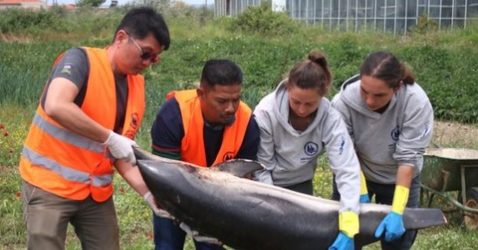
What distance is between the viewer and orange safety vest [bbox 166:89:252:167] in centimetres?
350

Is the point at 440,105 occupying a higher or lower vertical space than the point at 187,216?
lower

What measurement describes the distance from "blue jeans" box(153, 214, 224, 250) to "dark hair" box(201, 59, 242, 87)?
762mm

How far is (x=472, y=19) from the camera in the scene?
23188 millimetres

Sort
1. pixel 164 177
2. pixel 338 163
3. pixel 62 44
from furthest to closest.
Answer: pixel 62 44
pixel 338 163
pixel 164 177

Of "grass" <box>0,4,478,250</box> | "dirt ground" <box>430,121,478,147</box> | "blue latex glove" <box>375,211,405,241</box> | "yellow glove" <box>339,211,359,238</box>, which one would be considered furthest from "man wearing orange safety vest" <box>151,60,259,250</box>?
"dirt ground" <box>430,121,478,147</box>

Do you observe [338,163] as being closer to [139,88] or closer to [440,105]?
[139,88]

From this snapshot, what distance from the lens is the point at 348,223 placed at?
11.2 feet

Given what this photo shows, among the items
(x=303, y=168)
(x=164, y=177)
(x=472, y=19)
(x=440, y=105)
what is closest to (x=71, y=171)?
(x=164, y=177)

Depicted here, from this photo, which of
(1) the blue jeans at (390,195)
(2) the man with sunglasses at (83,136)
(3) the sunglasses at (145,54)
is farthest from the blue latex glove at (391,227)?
(3) the sunglasses at (145,54)

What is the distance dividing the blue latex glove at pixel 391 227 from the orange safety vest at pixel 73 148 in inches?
55.6

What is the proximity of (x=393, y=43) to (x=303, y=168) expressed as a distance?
761 inches

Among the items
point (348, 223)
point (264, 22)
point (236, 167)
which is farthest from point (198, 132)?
point (264, 22)

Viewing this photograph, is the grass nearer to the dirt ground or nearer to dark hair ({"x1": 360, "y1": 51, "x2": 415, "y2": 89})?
the dirt ground

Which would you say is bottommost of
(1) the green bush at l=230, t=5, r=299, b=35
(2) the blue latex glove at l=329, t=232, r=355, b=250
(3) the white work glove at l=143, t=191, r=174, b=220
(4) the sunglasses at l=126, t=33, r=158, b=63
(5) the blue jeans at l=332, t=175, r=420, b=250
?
(1) the green bush at l=230, t=5, r=299, b=35
